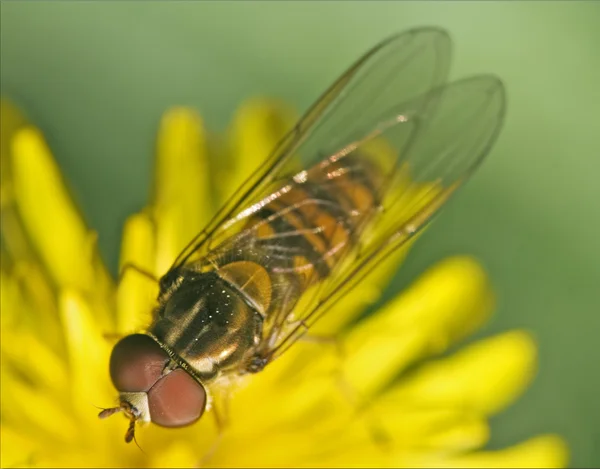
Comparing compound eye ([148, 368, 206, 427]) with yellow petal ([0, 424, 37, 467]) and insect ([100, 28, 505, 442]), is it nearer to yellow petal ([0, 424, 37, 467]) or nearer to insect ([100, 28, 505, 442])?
insect ([100, 28, 505, 442])

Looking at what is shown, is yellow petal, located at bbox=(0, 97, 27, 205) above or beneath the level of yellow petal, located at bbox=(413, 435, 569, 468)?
beneath

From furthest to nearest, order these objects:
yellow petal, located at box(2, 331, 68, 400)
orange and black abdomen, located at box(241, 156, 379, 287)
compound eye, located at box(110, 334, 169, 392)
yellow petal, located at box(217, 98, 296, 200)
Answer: yellow petal, located at box(217, 98, 296, 200) < yellow petal, located at box(2, 331, 68, 400) < orange and black abdomen, located at box(241, 156, 379, 287) < compound eye, located at box(110, 334, 169, 392)

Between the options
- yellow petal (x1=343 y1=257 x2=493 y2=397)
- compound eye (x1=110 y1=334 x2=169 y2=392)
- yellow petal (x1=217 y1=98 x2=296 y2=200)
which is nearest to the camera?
compound eye (x1=110 y1=334 x2=169 y2=392)

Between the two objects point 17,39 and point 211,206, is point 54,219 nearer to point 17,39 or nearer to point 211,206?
point 211,206

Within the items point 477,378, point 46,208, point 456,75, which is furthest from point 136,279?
point 456,75

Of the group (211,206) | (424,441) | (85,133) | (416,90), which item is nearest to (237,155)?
(211,206)

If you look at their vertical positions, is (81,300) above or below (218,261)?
below

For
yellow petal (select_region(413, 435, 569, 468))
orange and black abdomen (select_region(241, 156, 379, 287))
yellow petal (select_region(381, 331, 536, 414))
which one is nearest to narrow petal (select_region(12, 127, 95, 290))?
orange and black abdomen (select_region(241, 156, 379, 287))

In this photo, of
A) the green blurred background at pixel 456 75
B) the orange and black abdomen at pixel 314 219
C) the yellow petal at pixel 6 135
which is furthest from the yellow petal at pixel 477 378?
the yellow petal at pixel 6 135

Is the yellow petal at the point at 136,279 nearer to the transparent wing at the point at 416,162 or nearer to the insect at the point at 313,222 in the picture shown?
the insect at the point at 313,222
